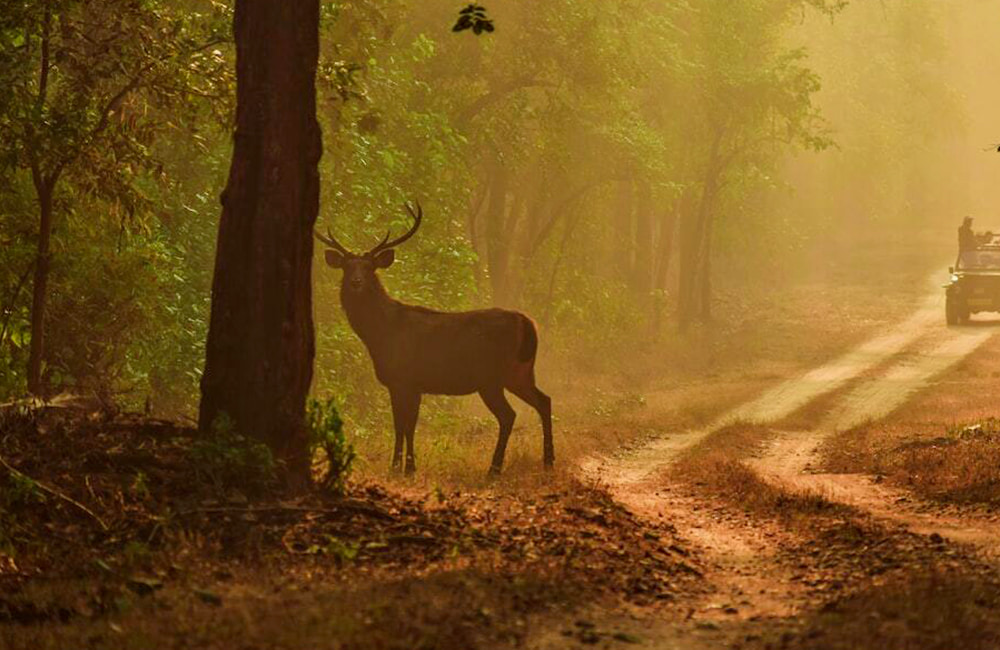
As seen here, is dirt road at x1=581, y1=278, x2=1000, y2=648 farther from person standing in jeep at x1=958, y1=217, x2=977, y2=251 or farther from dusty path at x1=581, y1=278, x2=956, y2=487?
person standing in jeep at x1=958, y1=217, x2=977, y2=251

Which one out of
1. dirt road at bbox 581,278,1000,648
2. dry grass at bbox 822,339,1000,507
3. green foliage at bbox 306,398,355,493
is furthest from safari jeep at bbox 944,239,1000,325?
green foliage at bbox 306,398,355,493

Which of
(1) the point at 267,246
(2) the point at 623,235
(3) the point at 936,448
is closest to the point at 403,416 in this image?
(1) the point at 267,246

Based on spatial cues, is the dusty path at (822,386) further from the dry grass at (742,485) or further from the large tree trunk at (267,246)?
the large tree trunk at (267,246)

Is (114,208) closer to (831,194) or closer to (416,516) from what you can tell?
(416,516)

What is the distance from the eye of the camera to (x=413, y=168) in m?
25.3

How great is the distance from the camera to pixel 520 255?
36.2 meters

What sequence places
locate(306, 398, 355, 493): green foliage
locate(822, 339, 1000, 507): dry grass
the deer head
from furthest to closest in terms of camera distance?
the deer head < locate(822, 339, 1000, 507): dry grass < locate(306, 398, 355, 493): green foliage

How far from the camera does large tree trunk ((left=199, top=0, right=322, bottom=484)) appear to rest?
1104cm

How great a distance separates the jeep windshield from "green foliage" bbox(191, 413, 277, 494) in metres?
36.8

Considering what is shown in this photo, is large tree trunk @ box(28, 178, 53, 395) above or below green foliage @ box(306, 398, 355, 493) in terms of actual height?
above

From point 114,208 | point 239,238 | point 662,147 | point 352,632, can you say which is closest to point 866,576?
point 352,632

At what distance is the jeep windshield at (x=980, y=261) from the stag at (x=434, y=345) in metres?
30.4

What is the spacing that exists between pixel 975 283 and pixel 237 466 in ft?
122

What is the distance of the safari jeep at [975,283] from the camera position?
4353 cm
